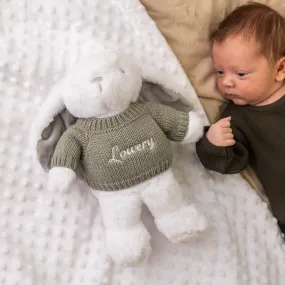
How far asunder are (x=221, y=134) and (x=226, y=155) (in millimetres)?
56

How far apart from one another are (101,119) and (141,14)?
0.30 m

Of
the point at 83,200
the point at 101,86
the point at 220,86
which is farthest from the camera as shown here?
the point at 220,86

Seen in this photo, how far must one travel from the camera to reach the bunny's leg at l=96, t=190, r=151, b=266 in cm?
87

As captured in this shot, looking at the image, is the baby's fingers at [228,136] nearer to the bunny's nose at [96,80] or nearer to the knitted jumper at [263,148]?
the knitted jumper at [263,148]

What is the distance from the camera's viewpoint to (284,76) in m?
1.05

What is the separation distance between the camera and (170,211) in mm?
898

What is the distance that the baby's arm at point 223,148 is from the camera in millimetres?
954

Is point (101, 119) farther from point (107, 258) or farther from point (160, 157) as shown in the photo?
point (107, 258)

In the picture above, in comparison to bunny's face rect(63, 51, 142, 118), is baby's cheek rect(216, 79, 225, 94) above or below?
below

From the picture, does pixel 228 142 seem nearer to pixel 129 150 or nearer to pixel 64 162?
pixel 129 150

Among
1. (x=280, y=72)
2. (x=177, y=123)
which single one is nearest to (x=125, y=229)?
(x=177, y=123)

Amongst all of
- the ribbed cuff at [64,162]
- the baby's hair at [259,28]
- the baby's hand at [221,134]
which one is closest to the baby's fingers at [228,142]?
the baby's hand at [221,134]

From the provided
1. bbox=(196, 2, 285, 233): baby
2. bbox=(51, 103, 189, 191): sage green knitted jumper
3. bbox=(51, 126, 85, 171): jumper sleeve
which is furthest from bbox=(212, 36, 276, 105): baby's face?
bbox=(51, 126, 85, 171): jumper sleeve

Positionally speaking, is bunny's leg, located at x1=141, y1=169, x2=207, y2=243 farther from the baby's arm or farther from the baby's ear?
the baby's ear
